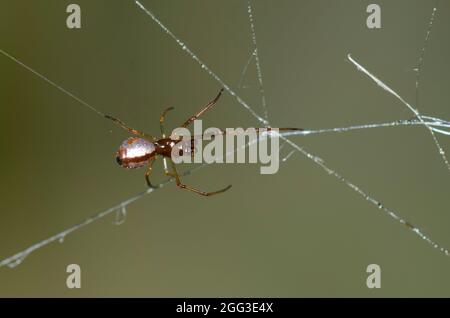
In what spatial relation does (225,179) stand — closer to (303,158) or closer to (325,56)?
(303,158)

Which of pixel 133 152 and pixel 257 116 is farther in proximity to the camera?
pixel 257 116

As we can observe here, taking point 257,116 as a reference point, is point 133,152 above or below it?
below

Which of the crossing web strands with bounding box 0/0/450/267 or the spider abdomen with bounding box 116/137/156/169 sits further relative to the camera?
the crossing web strands with bounding box 0/0/450/267

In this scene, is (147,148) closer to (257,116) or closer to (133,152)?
(133,152)

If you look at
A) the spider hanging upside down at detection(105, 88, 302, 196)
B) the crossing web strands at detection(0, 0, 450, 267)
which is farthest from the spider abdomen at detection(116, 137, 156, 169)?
the crossing web strands at detection(0, 0, 450, 267)

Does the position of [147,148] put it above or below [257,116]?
below

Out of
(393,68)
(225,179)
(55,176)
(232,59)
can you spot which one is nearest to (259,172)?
(225,179)

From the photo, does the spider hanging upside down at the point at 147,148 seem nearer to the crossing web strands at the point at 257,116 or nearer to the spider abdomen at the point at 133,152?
the spider abdomen at the point at 133,152

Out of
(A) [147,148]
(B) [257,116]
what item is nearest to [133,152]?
(A) [147,148]

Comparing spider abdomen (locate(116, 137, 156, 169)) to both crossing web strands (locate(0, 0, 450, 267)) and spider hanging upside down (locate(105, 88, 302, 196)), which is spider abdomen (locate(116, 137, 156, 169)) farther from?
crossing web strands (locate(0, 0, 450, 267))
